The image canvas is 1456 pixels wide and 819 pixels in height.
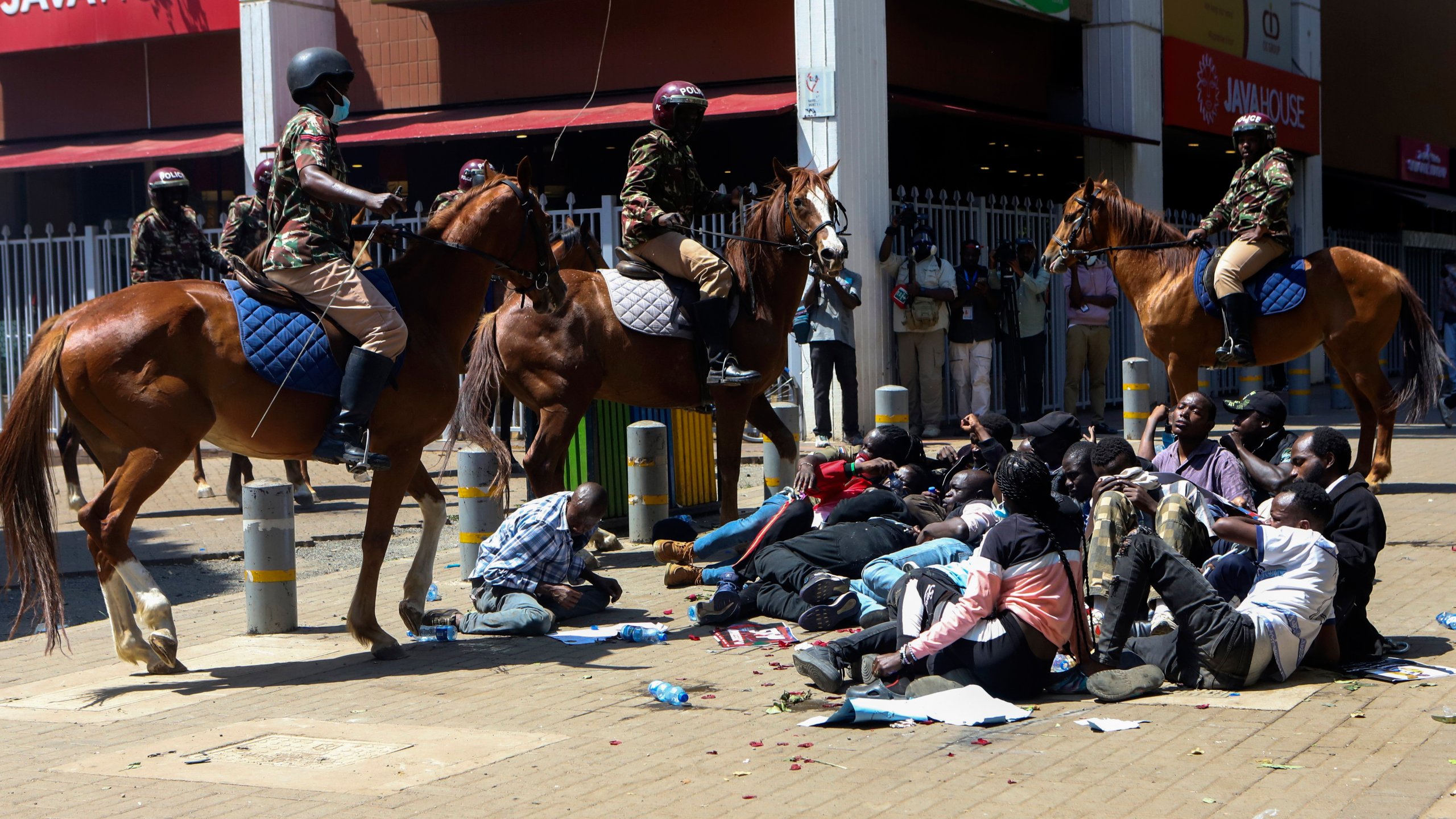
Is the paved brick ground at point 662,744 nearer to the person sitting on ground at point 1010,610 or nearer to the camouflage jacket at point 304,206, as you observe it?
the person sitting on ground at point 1010,610

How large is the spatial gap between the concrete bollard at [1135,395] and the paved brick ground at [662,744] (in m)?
6.39

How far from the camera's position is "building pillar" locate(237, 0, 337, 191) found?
65.0 ft

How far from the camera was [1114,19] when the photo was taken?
70.6 ft

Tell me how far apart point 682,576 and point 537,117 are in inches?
412

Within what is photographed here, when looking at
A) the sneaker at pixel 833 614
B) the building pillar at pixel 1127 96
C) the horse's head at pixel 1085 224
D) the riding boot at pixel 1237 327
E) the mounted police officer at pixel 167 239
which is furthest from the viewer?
the building pillar at pixel 1127 96

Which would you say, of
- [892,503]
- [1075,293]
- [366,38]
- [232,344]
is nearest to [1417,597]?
[892,503]

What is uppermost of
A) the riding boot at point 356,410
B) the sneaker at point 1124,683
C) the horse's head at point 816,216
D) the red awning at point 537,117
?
the red awning at point 537,117

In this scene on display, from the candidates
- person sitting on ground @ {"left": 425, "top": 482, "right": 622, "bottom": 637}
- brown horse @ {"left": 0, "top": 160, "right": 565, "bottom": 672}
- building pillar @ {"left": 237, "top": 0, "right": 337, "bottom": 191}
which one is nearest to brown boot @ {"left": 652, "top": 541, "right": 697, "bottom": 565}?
person sitting on ground @ {"left": 425, "top": 482, "right": 622, "bottom": 637}

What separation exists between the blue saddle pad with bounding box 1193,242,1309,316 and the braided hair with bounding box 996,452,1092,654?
266 inches

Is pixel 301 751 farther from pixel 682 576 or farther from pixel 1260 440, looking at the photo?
pixel 1260 440

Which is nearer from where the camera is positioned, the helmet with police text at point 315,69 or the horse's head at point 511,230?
the helmet with police text at point 315,69

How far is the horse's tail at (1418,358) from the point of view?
491 inches

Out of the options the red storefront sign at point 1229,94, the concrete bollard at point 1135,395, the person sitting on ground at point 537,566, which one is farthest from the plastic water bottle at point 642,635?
the red storefront sign at point 1229,94

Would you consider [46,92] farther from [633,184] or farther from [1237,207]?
[1237,207]
